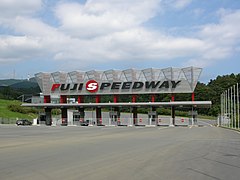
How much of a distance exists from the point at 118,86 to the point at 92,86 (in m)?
5.57

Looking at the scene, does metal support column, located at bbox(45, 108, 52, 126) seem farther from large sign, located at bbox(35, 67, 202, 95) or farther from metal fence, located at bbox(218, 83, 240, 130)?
metal fence, located at bbox(218, 83, 240, 130)

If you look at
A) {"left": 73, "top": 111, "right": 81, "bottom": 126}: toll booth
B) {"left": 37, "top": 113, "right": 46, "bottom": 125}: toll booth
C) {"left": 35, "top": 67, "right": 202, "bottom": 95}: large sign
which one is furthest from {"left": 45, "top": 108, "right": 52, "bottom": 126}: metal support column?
{"left": 73, "top": 111, "right": 81, "bottom": 126}: toll booth

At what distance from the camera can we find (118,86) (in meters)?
72.8

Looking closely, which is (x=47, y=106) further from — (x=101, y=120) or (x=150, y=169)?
(x=150, y=169)

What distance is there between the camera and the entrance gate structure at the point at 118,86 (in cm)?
6862

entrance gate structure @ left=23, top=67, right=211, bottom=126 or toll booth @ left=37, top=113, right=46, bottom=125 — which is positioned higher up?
entrance gate structure @ left=23, top=67, right=211, bottom=126

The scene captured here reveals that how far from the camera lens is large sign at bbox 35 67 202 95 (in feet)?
225

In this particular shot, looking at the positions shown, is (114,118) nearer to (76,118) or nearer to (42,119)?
(76,118)

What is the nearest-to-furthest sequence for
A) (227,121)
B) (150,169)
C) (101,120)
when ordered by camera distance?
(150,169)
(227,121)
(101,120)

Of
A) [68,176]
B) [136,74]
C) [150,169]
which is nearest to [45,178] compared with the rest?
[68,176]

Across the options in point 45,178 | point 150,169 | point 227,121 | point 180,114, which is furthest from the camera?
point 180,114

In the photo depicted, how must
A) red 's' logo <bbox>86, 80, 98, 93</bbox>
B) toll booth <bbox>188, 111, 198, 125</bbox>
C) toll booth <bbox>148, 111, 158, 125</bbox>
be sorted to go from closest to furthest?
1. toll booth <bbox>188, 111, 198, 125</bbox>
2. toll booth <bbox>148, 111, 158, 125</bbox>
3. red 's' logo <bbox>86, 80, 98, 93</bbox>

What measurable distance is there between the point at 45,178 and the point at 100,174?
163 cm

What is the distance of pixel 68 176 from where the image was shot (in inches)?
403
